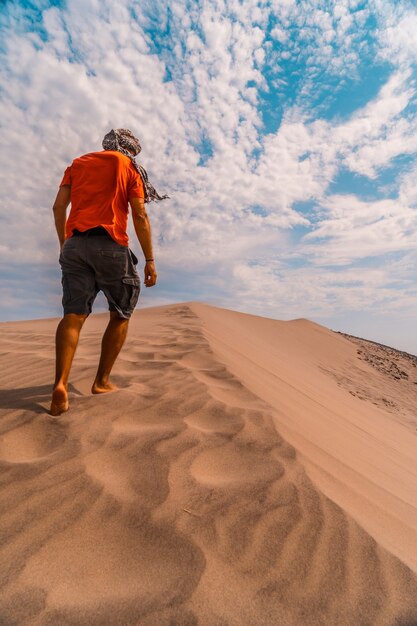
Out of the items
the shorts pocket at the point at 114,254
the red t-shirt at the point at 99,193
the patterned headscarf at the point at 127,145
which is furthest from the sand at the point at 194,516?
the patterned headscarf at the point at 127,145

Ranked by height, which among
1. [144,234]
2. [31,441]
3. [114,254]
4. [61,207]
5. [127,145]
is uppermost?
[127,145]

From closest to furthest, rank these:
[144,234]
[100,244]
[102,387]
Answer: [100,244], [102,387], [144,234]

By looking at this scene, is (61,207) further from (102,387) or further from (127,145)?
(102,387)

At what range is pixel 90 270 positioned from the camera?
95.6 inches

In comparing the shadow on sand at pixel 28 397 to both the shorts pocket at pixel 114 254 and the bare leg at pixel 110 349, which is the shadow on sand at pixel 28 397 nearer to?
the bare leg at pixel 110 349

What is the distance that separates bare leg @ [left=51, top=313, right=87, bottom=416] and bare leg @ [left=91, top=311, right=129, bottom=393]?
0.89 ft

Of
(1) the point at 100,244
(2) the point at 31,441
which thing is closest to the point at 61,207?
(1) the point at 100,244

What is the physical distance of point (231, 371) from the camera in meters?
2.98

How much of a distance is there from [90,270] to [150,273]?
17.0 inches

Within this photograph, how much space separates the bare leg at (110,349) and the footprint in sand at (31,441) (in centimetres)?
55

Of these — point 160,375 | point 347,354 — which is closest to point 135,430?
point 160,375

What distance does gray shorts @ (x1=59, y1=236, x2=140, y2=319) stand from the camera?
2.35 m

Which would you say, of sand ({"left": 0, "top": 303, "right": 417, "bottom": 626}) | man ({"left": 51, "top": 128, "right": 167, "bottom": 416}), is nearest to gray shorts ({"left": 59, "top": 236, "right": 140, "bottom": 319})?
man ({"left": 51, "top": 128, "right": 167, "bottom": 416})

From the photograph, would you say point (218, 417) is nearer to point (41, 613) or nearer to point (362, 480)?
point (362, 480)
